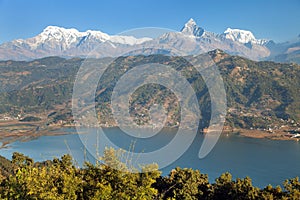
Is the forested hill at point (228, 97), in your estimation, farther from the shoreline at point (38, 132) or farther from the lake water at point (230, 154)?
the lake water at point (230, 154)

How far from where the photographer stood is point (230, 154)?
6322 cm

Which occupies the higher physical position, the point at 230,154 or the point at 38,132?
the point at 230,154

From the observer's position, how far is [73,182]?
32.2 ft

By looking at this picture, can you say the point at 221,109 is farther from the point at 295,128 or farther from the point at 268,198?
the point at 268,198

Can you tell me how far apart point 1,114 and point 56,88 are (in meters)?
34.4

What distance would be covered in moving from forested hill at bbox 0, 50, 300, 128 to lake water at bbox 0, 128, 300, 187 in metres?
24.6

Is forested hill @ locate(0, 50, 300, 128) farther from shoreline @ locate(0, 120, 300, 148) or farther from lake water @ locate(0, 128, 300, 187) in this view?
lake water @ locate(0, 128, 300, 187)

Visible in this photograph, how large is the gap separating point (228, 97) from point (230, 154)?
64.9 m

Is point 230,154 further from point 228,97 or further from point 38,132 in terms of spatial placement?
point 228,97

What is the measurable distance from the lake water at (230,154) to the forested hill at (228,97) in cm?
2463

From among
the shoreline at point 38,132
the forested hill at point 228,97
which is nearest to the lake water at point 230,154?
the shoreline at point 38,132

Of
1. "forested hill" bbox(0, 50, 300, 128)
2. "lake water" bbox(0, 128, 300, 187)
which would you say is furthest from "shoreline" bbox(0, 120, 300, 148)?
"forested hill" bbox(0, 50, 300, 128)

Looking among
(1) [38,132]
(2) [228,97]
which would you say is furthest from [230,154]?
(2) [228,97]

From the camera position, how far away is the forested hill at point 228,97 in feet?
348
